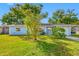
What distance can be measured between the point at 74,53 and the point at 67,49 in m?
0.18

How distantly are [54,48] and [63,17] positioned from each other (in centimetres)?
72

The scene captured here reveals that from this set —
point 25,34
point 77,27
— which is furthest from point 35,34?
point 77,27

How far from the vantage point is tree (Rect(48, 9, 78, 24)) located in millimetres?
10875

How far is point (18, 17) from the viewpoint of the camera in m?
11.0

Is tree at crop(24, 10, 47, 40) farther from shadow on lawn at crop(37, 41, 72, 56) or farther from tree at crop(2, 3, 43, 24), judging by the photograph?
shadow on lawn at crop(37, 41, 72, 56)

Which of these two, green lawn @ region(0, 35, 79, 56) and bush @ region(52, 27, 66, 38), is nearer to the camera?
green lawn @ region(0, 35, 79, 56)

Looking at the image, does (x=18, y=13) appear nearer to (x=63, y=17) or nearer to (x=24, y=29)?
(x=24, y=29)

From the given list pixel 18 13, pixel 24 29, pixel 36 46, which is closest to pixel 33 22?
pixel 24 29

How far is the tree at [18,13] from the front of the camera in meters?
10.9

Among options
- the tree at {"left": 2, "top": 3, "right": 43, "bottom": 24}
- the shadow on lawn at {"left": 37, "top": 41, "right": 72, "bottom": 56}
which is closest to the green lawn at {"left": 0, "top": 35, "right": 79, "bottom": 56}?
the shadow on lawn at {"left": 37, "top": 41, "right": 72, "bottom": 56}

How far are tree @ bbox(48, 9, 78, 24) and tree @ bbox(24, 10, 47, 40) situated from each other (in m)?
0.22

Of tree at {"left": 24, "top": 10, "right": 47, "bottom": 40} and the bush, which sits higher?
tree at {"left": 24, "top": 10, "right": 47, "bottom": 40}

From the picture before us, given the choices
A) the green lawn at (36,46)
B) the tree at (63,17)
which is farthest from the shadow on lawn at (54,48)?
the tree at (63,17)

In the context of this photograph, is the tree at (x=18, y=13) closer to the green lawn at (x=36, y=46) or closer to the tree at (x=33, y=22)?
the tree at (x=33, y=22)
